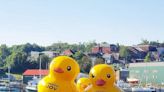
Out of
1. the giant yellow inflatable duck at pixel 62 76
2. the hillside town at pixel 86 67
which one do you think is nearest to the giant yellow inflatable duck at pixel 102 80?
the giant yellow inflatable duck at pixel 62 76

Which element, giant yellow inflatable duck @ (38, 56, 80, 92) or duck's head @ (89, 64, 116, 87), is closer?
giant yellow inflatable duck @ (38, 56, 80, 92)

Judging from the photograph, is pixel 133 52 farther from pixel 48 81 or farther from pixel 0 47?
pixel 48 81

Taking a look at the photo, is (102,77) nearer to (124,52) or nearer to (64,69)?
(64,69)

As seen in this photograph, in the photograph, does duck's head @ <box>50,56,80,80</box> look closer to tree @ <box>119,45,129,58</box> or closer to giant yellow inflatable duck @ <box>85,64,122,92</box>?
giant yellow inflatable duck @ <box>85,64,122,92</box>

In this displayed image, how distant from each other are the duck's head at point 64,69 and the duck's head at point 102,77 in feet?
2.02

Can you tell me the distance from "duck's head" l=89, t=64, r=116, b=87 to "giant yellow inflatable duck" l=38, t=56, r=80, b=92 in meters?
0.60

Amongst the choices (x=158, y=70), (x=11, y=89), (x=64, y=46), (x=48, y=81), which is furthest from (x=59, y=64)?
(x=64, y=46)

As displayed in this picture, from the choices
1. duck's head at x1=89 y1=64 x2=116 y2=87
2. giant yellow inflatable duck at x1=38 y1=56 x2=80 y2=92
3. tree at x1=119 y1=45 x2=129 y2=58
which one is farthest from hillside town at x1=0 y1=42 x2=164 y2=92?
giant yellow inflatable duck at x1=38 y1=56 x2=80 y2=92

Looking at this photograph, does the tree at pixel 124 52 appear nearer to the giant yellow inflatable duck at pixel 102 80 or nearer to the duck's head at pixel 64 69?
the giant yellow inflatable duck at pixel 102 80

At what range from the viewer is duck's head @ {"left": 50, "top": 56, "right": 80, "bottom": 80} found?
1339 centimetres

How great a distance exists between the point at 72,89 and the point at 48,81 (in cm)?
73

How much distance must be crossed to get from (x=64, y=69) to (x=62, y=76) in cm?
22

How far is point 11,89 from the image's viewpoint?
3859 cm

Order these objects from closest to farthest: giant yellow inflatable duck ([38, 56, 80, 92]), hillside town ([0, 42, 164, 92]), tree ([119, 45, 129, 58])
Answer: giant yellow inflatable duck ([38, 56, 80, 92]), hillside town ([0, 42, 164, 92]), tree ([119, 45, 129, 58])
